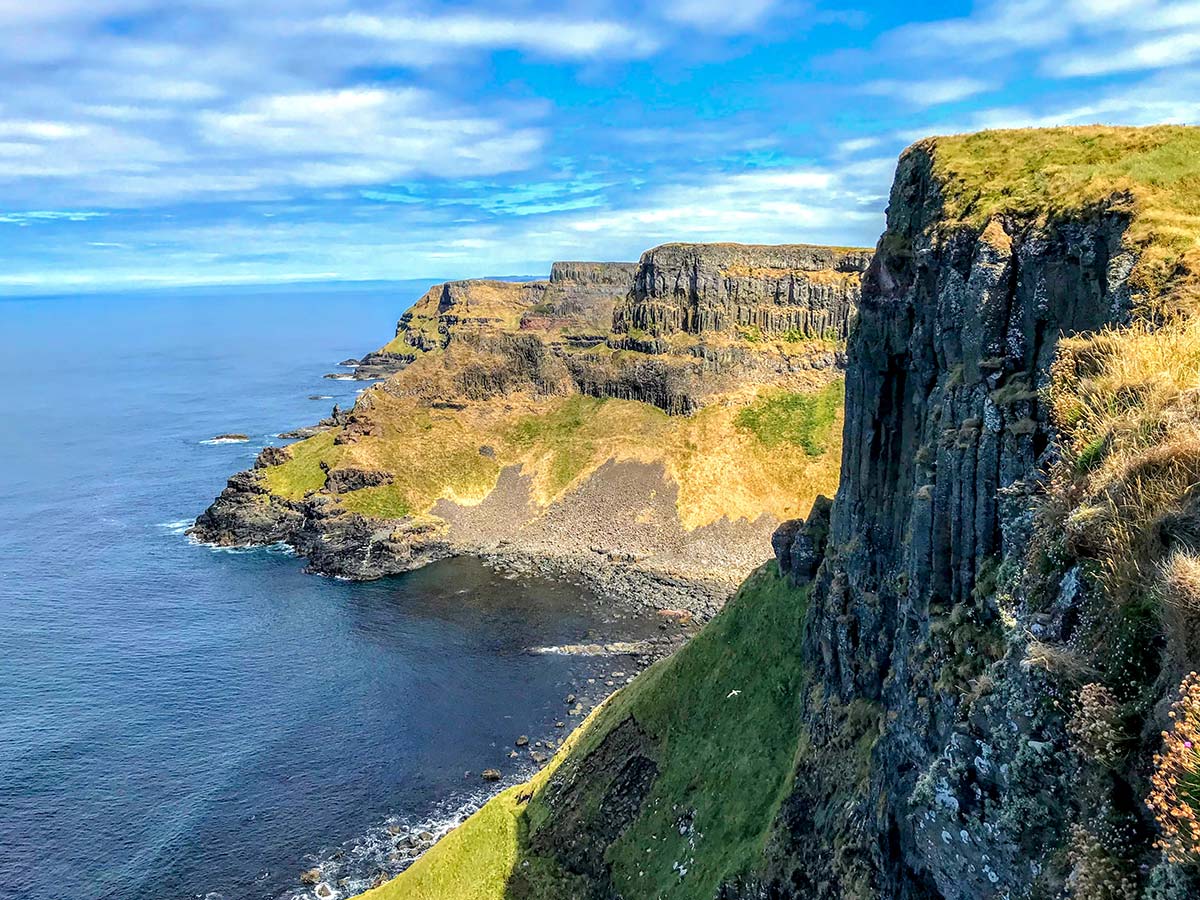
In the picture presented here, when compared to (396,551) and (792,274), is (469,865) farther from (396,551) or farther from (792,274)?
(792,274)

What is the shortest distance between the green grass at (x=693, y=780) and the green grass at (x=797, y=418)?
328ft

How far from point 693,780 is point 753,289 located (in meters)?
139

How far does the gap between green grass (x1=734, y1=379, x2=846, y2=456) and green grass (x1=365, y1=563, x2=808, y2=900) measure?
100m

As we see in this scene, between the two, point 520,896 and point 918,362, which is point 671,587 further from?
point 918,362

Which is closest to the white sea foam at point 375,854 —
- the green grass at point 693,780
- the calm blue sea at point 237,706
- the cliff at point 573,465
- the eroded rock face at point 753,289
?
the calm blue sea at point 237,706

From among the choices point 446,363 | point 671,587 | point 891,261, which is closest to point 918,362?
point 891,261

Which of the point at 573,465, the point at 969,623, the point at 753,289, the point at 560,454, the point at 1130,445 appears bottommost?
the point at 573,465

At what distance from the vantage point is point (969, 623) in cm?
2614

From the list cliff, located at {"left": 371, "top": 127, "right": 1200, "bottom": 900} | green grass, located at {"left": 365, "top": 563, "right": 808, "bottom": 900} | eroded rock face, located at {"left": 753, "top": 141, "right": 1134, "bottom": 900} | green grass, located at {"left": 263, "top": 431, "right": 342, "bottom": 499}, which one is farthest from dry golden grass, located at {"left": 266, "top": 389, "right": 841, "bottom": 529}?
eroded rock face, located at {"left": 753, "top": 141, "right": 1134, "bottom": 900}

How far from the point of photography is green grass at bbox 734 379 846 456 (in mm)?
161875

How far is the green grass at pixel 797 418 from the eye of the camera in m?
162

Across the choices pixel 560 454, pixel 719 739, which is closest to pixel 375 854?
pixel 719 739

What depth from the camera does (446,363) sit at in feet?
607

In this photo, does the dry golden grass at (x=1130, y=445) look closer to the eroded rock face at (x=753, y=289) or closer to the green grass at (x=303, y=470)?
the green grass at (x=303, y=470)
